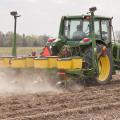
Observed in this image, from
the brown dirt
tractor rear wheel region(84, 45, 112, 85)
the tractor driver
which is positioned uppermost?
the tractor driver

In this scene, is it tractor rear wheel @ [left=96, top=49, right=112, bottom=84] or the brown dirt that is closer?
the brown dirt

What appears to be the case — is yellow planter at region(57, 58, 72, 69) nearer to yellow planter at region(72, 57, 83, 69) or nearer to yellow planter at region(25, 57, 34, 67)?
yellow planter at region(72, 57, 83, 69)

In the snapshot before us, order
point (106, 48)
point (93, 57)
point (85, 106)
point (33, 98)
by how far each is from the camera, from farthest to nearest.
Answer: point (106, 48) < point (93, 57) < point (33, 98) < point (85, 106)

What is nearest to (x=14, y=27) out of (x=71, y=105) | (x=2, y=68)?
(x=2, y=68)

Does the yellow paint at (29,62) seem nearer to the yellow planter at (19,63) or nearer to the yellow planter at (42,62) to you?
the yellow planter at (19,63)

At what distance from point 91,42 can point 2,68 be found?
2522 millimetres

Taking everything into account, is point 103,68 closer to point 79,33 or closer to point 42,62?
point 79,33

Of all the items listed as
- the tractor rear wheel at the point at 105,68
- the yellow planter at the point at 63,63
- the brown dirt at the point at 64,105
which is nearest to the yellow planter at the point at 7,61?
the yellow planter at the point at 63,63

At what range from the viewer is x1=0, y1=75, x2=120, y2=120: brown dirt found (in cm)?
695

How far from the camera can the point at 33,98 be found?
350 inches

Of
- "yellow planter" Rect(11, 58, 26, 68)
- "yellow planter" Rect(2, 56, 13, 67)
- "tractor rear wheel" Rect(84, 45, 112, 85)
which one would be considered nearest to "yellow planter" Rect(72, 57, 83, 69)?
"tractor rear wheel" Rect(84, 45, 112, 85)

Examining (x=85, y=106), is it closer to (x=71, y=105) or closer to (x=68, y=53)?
(x=71, y=105)

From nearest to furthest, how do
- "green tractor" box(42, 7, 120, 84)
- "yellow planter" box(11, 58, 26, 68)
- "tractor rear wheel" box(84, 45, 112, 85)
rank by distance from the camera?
"green tractor" box(42, 7, 120, 84), "yellow planter" box(11, 58, 26, 68), "tractor rear wheel" box(84, 45, 112, 85)

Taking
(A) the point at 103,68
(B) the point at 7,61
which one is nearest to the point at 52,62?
(B) the point at 7,61
